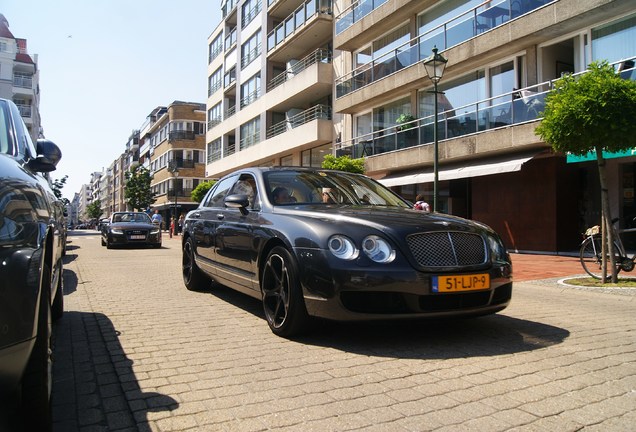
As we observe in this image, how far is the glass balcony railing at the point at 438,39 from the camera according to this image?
626 inches

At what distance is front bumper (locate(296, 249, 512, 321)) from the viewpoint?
360 cm

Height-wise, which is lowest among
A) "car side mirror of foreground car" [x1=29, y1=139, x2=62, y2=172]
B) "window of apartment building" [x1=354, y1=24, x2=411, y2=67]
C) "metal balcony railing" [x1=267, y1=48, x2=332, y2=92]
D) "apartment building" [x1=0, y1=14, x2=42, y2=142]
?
"car side mirror of foreground car" [x1=29, y1=139, x2=62, y2=172]

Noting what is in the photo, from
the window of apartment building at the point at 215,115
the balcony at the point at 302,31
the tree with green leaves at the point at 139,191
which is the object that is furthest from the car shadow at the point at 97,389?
the tree with green leaves at the point at 139,191

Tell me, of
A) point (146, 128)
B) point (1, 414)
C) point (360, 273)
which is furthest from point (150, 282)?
point (146, 128)

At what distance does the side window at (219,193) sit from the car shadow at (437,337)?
2.03 meters

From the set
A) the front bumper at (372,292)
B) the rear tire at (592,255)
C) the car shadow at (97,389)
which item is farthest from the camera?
the rear tire at (592,255)

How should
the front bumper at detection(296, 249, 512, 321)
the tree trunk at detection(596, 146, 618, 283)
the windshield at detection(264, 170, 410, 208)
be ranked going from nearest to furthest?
the front bumper at detection(296, 249, 512, 321), the windshield at detection(264, 170, 410, 208), the tree trunk at detection(596, 146, 618, 283)

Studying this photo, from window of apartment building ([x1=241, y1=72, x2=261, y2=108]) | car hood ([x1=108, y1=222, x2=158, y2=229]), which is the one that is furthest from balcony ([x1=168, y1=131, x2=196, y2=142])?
car hood ([x1=108, y1=222, x2=158, y2=229])

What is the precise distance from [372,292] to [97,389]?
1.92 metres

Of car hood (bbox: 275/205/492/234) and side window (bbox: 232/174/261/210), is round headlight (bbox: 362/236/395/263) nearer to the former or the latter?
car hood (bbox: 275/205/492/234)

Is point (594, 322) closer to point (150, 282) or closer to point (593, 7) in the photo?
point (150, 282)

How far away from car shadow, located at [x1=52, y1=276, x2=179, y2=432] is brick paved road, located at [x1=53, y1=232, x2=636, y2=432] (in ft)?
0.03

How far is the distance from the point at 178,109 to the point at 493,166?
5019 cm

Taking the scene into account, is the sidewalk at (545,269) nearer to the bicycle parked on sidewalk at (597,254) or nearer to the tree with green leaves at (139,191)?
the bicycle parked on sidewalk at (597,254)
